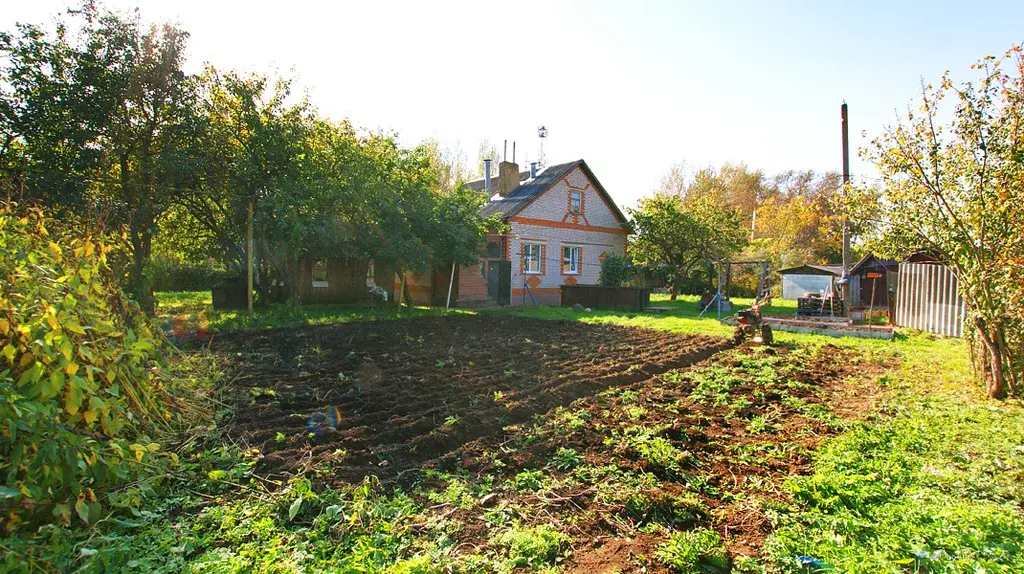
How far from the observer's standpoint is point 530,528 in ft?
9.47

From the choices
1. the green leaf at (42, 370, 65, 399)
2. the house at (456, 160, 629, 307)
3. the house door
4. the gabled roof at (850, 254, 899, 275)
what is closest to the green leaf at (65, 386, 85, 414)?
the green leaf at (42, 370, 65, 399)

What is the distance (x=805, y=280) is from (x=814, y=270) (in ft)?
9.38

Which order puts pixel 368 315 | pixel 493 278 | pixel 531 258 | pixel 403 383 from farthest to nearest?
pixel 531 258 → pixel 493 278 → pixel 368 315 → pixel 403 383

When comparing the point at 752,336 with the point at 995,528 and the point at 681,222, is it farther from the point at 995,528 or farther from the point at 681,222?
the point at 681,222

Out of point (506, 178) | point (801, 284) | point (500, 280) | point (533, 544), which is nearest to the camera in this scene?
point (533, 544)

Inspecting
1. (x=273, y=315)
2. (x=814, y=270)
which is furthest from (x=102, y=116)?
(x=814, y=270)

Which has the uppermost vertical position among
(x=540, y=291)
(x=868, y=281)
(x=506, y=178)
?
(x=506, y=178)

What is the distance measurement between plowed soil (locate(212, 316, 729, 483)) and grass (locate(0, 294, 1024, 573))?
34 centimetres

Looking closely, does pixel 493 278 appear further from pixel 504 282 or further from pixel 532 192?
pixel 532 192

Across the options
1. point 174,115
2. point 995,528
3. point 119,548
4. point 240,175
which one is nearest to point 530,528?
point 119,548

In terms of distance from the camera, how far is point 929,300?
11.7 m

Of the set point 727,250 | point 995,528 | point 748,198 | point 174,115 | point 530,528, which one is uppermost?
point 748,198

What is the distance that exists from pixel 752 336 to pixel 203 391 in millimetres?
9375

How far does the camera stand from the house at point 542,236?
18.7m
